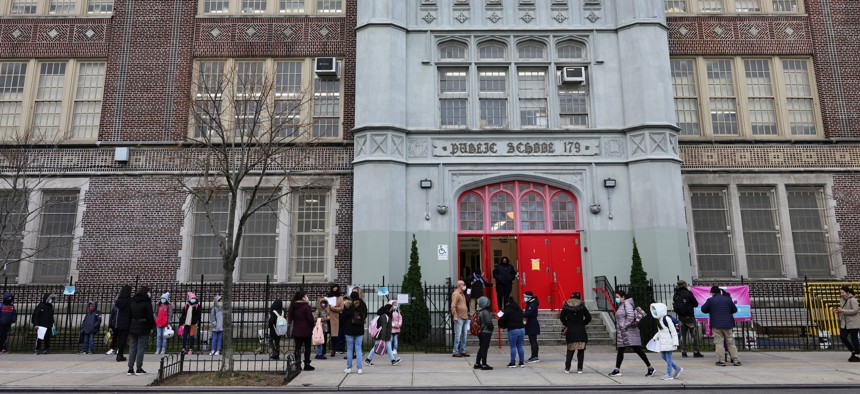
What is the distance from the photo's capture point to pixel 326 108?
64.5 ft

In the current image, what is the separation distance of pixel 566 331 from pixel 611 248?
6.88m

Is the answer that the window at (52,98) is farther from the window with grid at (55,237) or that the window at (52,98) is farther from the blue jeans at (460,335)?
the blue jeans at (460,335)

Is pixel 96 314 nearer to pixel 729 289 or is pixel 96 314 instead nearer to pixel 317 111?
pixel 317 111

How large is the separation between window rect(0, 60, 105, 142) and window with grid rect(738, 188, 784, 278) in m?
22.7

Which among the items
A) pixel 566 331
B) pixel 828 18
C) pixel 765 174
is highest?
pixel 828 18

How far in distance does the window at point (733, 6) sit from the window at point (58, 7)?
20.8 metres

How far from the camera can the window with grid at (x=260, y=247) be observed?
18641 mm

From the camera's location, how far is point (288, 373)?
10641 millimetres

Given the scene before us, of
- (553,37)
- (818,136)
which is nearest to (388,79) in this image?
(553,37)

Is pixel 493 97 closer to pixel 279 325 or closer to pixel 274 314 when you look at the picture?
pixel 274 314

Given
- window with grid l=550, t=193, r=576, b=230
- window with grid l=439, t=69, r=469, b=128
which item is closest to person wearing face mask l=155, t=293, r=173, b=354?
window with grid l=439, t=69, r=469, b=128

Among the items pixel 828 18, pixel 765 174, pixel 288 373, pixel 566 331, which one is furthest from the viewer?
pixel 828 18

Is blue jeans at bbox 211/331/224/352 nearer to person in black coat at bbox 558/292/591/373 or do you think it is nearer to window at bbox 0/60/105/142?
person in black coat at bbox 558/292/591/373

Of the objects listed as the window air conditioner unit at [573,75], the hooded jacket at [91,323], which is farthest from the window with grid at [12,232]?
the window air conditioner unit at [573,75]
